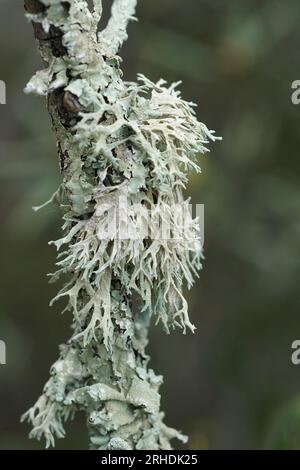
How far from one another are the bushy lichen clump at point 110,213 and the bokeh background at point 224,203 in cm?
58

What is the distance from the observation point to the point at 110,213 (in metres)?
0.49

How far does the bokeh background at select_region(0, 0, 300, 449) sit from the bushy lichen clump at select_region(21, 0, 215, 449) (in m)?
0.58

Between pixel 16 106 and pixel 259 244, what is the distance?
1.80ft

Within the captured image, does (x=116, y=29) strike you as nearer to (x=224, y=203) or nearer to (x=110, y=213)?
(x=110, y=213)

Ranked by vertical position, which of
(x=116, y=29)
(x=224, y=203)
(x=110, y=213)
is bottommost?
(x=110, y=213)

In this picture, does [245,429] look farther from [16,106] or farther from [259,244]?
[16,106]

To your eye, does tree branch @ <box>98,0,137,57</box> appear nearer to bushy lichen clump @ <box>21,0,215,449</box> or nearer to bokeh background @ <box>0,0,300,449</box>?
bushy lichen clump @ <box>21,0,215,449</box>

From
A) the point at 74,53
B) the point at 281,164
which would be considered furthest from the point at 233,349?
the point at 74,53

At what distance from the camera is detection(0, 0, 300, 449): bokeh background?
1.19 m

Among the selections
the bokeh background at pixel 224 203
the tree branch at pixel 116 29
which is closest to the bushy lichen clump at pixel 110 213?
the tree branch at pixel 116 29

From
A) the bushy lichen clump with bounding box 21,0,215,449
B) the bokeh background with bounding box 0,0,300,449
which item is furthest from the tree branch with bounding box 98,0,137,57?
the bokeh background with bounding box 0,0,300,449

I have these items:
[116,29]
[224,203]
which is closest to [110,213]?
[116,29]

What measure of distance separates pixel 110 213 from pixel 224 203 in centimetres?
77

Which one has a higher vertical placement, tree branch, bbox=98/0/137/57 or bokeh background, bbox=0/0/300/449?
bokeh background, bbox=0/0/300/449
